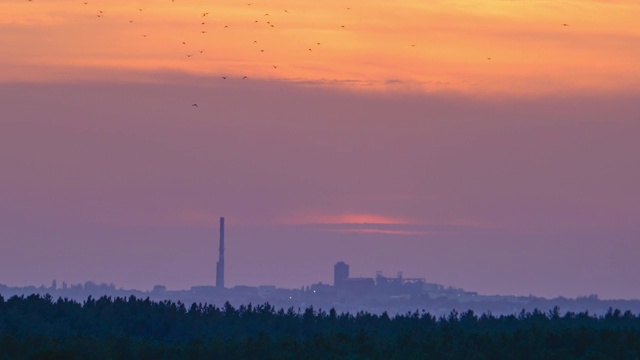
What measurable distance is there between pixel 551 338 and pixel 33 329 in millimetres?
18997

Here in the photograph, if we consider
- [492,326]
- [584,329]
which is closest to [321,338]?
[584,329]

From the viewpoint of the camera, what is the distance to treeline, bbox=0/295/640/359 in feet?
178

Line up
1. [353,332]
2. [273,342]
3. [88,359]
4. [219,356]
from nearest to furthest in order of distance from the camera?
1. [88,359]
2. [219,356]
3. [273,342]
4. [353,332]

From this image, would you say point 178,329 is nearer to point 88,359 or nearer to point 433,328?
point 433,328

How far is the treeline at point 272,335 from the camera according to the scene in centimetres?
5419

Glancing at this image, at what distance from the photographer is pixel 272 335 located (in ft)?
222

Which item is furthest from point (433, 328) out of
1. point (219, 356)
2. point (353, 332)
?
point (219, 356)

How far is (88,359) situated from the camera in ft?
166

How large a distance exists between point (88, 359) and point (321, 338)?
11.4 meters

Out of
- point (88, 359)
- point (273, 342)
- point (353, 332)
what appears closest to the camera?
point (88, 359)

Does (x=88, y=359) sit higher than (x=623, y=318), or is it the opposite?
(x=623, y=318)

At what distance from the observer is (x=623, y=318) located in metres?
80.9

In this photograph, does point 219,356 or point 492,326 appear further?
point 492,326

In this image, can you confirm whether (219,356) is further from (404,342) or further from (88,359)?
(404,342)
